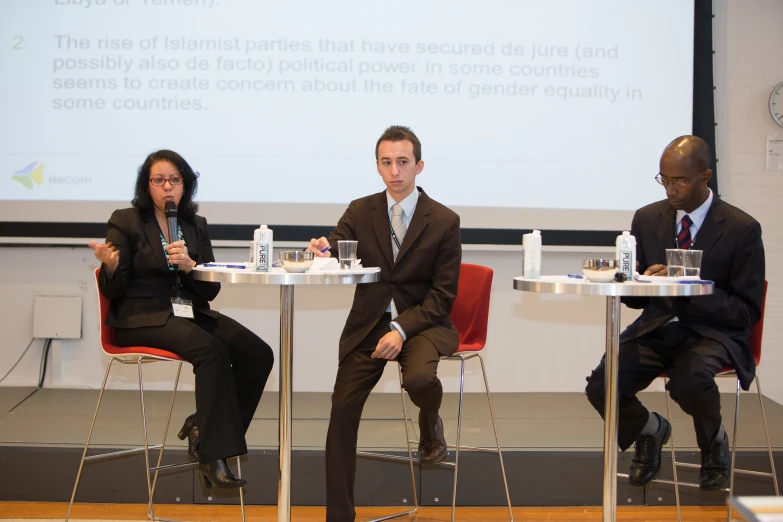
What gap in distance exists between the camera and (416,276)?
9.88ft

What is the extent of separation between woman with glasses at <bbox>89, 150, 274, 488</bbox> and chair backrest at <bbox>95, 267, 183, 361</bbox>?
0.07ft

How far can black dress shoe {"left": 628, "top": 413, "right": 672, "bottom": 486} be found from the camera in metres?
2.95

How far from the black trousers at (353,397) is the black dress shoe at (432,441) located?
0.06 m

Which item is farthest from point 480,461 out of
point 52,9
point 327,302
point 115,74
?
point 52,9

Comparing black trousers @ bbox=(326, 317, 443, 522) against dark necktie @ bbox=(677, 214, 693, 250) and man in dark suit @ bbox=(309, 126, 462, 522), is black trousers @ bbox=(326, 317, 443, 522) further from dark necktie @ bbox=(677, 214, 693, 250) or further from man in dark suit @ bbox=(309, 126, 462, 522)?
dark necktie @ bbox=(677, 214, 693, 250)

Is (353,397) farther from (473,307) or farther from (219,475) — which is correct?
(473,307)

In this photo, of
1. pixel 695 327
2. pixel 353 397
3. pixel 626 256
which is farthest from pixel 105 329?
pixel 695 327

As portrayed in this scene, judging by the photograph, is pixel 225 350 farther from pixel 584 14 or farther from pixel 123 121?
pixel 584 14

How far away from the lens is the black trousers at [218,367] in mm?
2867

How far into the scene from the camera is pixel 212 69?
14.6 feet

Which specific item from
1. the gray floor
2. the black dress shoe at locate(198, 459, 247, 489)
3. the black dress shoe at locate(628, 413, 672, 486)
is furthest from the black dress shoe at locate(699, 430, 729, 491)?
the black dress shoe at locate(198, 459, 247, 489)


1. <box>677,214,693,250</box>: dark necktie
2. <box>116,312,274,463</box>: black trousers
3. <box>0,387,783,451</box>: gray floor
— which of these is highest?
<box>677,214,693,250</box>: dark necktie

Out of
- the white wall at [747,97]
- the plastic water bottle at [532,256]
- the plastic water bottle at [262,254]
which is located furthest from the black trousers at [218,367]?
the white wall at [747,97]

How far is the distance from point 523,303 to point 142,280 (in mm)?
2394
